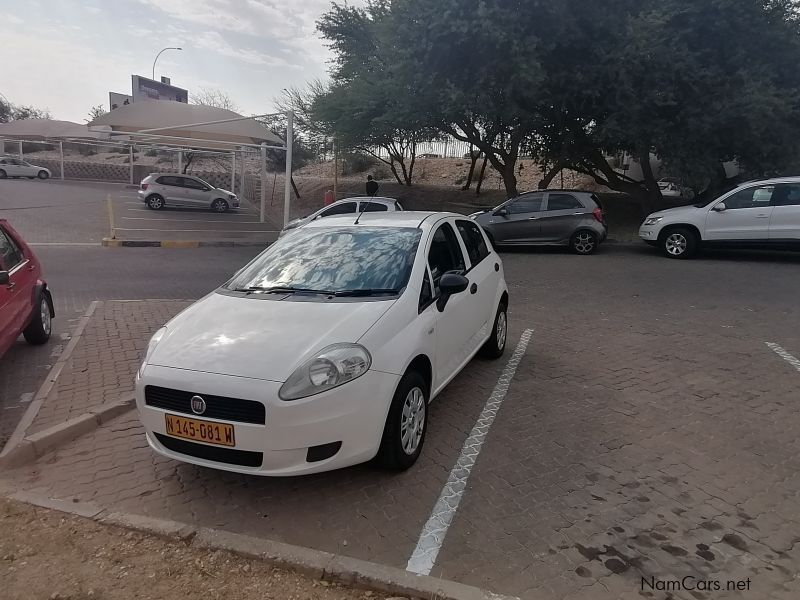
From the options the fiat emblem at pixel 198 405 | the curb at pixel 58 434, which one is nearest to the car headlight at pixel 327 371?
the fiat emblem at pixel 198 405

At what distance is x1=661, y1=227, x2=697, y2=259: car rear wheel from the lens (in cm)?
1370

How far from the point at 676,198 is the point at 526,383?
758 inches

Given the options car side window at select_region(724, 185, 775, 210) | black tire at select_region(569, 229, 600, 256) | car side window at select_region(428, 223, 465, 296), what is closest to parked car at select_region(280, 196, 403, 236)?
black tire at select_region(569, 229, 600, 256)

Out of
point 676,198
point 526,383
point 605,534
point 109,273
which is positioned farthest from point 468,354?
point 676,198

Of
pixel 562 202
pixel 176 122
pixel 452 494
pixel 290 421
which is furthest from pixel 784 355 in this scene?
pixel 176 122

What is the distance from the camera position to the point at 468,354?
525cm

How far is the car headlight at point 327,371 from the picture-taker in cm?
332

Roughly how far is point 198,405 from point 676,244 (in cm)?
1314

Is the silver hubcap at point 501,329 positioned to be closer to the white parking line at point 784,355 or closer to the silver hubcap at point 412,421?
the silver hubcap at point 412,421

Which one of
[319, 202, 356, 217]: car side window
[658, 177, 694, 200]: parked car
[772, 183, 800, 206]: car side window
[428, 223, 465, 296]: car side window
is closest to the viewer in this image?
[428, 223, 465, 296]: car side window

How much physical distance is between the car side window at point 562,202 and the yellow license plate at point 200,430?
42.6 ft

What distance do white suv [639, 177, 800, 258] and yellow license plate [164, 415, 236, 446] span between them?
13.0 metres

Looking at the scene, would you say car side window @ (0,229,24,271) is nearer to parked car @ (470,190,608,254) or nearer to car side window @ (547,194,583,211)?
parked car @ (470,190,608,254)

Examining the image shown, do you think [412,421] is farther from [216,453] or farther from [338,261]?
[338,261]
